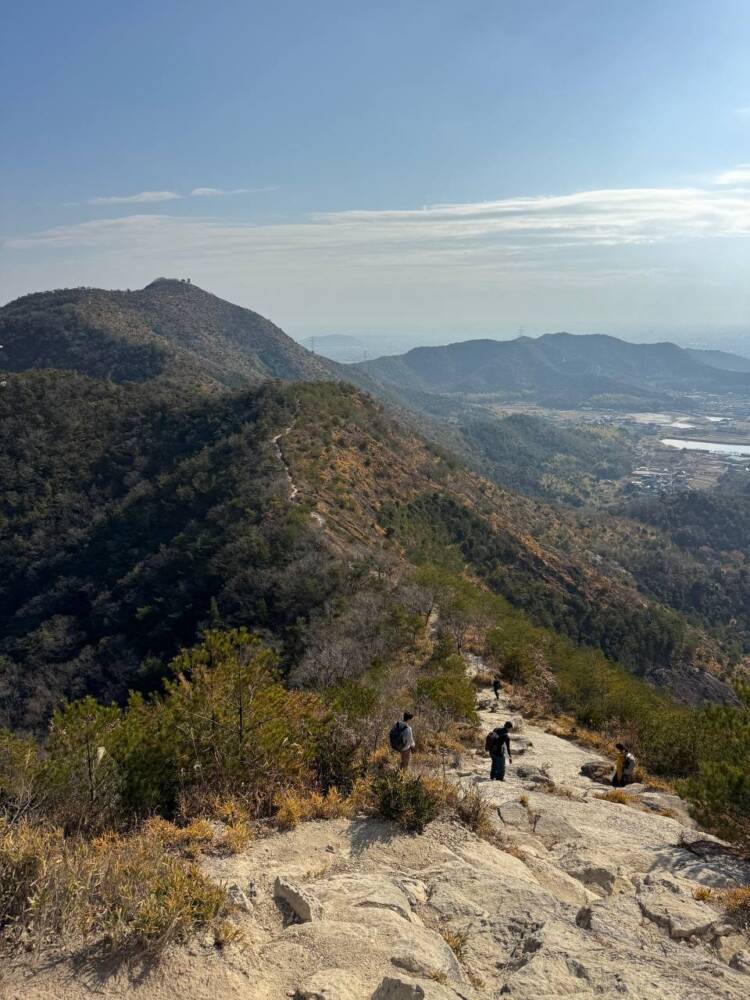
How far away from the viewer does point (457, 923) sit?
6.93m

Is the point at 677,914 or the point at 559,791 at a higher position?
the point at 677,914

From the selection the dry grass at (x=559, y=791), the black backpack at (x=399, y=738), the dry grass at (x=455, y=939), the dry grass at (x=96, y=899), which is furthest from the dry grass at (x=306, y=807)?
the dry grass at (x=559, y=791)

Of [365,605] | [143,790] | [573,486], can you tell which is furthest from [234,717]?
[573,486]

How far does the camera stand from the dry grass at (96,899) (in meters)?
5.64

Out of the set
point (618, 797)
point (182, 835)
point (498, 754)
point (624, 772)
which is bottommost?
point (624, 772)

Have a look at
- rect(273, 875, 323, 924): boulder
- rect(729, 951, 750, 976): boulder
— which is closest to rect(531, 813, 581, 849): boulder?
rect(729, 951, 750, 976): boulder

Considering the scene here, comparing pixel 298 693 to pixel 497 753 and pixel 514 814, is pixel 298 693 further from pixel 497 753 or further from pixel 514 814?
pixel 514 814

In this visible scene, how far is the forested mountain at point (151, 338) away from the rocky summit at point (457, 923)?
84.1 meters

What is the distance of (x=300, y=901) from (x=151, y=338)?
4606 inches

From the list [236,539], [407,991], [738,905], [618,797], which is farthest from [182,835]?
[236,539]

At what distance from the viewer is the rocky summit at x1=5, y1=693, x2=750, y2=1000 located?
557cm

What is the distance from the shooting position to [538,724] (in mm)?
20266

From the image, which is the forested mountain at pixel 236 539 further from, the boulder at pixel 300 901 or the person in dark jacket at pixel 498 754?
the boulder at pixel 300 901

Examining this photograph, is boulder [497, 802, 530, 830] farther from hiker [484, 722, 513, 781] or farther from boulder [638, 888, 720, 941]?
boulder [638, 888, 720, 941]
